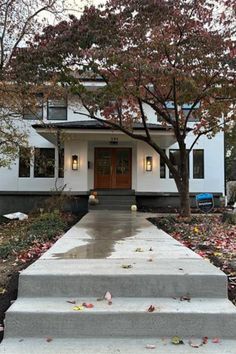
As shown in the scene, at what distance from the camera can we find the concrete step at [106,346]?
3.40 metres

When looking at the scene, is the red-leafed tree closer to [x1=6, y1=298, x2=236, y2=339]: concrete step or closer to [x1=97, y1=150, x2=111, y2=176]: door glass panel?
[x1=6, y1=298, x2=236, y2=339]: concrete step

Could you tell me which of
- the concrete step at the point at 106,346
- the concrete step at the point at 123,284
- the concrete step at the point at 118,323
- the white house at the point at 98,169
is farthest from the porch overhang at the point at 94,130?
the concrete step at the point at 106,346

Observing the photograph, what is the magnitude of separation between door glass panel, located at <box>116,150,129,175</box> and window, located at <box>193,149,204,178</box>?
342 cm

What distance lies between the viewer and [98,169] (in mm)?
18703

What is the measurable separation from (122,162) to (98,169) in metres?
1.23

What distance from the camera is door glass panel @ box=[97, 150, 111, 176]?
18688 millimetres

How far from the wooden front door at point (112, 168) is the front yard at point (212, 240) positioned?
6909mm

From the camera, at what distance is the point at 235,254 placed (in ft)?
22.1

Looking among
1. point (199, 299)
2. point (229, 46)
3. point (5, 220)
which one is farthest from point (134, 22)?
point (5, 220)

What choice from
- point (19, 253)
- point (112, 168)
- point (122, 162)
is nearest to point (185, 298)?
point (19, 253)

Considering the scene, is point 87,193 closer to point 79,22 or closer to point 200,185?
point 200,185

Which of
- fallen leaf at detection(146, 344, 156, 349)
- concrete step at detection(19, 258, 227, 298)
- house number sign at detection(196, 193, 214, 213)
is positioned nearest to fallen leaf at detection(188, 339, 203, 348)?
fallen leaf at detection(146, 344, 156, 349)

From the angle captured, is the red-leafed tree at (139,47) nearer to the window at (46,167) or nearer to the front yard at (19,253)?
the front yard at (19,253)

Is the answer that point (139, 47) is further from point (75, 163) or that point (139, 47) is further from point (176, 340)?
point (75, 163)
